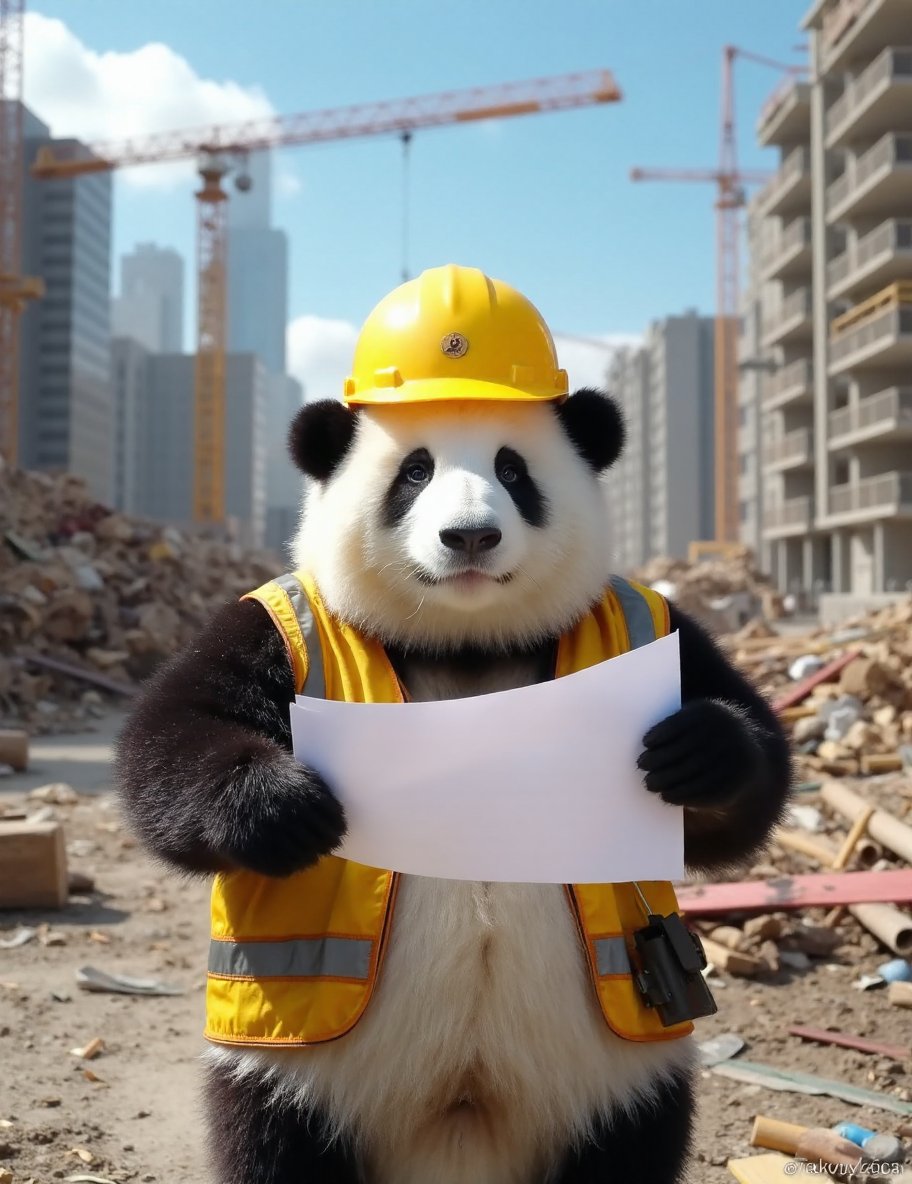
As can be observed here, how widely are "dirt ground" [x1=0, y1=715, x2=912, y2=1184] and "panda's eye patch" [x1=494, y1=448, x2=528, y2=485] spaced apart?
1.87 m

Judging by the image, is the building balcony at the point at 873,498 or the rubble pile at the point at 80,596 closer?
the rubble pile at the point at 80,596

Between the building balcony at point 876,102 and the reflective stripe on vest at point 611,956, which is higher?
the building balcony at point 876,102

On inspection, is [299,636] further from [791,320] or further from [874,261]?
[791,320]

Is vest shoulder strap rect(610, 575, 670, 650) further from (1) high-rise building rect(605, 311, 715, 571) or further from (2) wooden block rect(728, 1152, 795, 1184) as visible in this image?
(1) high-rise building rect(605, 311, 715, 571)

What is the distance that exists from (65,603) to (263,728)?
11.7 m

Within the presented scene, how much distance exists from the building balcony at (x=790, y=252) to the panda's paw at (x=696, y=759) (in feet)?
134

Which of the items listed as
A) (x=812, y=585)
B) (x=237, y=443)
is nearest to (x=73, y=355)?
(x=237, y=443)

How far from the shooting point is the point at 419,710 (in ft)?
6.58

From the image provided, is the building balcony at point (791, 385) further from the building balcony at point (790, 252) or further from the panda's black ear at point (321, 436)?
the panda's black ear at point (321, 436)

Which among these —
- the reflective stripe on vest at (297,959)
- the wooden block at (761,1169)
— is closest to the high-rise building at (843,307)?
the wooden block at (761,1169)

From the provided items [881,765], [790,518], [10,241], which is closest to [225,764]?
[881,765]

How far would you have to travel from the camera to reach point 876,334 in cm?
3216

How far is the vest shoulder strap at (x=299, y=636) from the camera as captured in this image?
2170 mm

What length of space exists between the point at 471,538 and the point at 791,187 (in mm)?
41467
